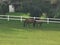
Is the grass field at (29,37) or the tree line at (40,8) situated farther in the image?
the tree line at (40,8)

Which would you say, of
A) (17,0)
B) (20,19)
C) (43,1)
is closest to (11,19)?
(20,19)

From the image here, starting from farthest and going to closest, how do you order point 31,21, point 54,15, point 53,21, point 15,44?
point 54,15
point 53,21
point 31,21
point 15,44

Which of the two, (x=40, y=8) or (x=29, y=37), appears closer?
(x=29, y=37)

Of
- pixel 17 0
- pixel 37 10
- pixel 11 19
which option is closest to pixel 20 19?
pixel 11 19

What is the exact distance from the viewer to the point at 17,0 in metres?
38.7

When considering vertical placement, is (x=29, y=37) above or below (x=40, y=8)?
below

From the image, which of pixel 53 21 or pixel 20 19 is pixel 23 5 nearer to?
pixel 20 19

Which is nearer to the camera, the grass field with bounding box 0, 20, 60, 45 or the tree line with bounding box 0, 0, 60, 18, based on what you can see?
the grass field with bounding box 0, 20, 60, 45

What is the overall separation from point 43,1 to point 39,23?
7893 mm

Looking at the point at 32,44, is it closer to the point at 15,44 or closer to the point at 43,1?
the point at 15,44

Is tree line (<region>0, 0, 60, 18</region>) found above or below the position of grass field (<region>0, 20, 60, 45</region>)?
above

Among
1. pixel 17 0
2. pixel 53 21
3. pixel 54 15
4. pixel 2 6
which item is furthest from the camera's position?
pixel 17 0

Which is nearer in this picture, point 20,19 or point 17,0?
point 20,19

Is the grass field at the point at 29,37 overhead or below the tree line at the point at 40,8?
below
